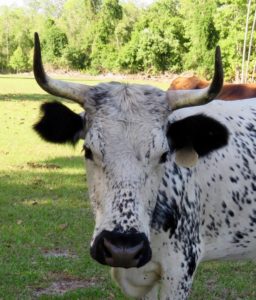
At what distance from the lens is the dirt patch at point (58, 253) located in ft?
23.7

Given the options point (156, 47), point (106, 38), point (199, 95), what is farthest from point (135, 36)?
point (199, 95)

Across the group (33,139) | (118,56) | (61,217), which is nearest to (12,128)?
(33,139)

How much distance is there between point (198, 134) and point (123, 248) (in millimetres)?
1207

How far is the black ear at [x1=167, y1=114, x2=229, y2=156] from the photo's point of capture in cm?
414

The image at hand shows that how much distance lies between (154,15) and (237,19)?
126 ft

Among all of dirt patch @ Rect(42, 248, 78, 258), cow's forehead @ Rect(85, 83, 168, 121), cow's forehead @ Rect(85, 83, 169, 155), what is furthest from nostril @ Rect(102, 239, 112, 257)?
dirt patch @ Rect(42, 248, 78, 258)

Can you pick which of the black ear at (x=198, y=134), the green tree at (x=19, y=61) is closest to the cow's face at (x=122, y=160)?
the black ear at (x=198, y=134)

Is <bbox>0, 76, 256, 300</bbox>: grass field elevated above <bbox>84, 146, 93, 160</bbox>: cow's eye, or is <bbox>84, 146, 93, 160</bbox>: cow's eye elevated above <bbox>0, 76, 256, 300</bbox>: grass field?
<bbox>84, 146, 93, 160</bbox>: cow's eye

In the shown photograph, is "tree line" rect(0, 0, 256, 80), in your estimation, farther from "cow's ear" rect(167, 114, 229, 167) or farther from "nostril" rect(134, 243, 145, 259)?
"nostril" rect(134, 243, 145, 259)

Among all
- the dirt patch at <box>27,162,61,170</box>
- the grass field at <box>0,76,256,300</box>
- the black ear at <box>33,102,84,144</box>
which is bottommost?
the dirt patch at <box>27,162,61,170</box>

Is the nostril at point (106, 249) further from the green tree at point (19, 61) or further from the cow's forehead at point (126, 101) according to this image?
the green tree at point (19, 61)

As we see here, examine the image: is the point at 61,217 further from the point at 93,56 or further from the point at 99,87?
the point at 93,56

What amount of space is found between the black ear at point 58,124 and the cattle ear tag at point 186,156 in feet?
2.43

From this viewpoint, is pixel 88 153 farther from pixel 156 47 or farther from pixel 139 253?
pixel 156 47
